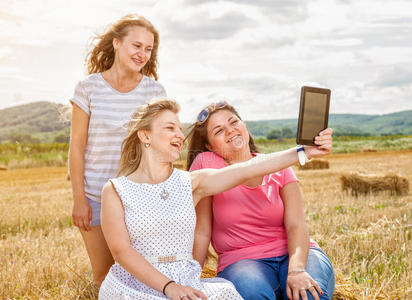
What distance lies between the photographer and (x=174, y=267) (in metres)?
2.74

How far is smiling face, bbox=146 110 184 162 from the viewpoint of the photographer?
2895 mm

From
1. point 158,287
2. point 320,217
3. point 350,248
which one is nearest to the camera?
point 158,287

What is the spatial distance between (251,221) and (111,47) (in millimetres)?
1793

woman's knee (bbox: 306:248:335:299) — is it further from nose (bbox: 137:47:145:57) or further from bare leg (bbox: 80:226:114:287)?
nose (bbox: 137:47:145:57)

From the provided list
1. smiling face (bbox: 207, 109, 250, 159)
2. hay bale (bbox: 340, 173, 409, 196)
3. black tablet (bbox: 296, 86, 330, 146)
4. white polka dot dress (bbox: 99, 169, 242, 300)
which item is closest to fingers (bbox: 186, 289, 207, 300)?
white polka dot dress (bbox: 99, 169, 242, 300)

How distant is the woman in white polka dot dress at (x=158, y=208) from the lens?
102 inches

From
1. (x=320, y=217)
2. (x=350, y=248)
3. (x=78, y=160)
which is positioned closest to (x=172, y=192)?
(x=78, y=160)

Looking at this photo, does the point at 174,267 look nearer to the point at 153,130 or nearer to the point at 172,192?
the point at 172,192

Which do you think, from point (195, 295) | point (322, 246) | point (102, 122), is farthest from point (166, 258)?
point (322, 246)

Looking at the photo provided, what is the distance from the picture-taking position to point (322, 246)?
4801mm

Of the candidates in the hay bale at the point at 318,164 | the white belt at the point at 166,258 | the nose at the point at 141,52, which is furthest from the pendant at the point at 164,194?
the hay bale at the point at 318,164

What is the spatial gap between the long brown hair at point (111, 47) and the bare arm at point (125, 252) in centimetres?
137

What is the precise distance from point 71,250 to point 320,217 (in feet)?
11.0

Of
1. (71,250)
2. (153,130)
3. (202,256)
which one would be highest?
(153,130)
